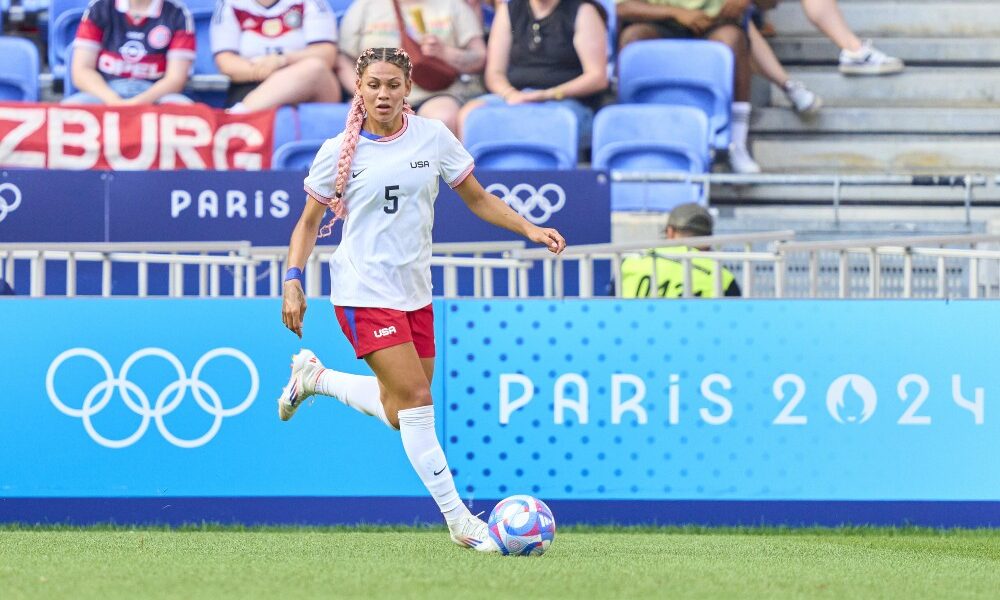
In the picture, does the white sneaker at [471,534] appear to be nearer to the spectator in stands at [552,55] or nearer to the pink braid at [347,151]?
the pink braid at [347,151]

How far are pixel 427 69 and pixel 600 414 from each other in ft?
21.2

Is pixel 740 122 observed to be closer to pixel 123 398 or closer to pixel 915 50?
pixel 915 50

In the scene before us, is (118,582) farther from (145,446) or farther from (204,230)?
(204,230)

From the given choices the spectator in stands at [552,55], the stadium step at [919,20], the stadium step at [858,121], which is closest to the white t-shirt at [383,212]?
the spectator in stands at [552,55]

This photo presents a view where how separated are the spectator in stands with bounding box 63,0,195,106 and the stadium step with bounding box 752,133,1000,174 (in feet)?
16.0

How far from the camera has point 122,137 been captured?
42.2 ft

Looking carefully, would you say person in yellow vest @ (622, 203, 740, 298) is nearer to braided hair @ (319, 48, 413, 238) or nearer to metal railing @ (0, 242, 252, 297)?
metal railing @ (0, 242, 252, 297)

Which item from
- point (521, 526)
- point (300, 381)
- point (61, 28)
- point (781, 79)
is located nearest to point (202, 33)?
point (61, 28)

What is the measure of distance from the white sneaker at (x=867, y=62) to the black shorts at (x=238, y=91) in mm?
5135

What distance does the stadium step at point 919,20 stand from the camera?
16.2m

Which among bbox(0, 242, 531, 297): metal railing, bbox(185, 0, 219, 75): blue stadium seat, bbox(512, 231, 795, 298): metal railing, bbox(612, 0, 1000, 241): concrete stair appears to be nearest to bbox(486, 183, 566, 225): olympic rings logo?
bbox(0, 242, 531, 297): metal railing

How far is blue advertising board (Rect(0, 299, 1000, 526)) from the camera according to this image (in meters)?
8.27

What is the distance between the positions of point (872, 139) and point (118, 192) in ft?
23.1

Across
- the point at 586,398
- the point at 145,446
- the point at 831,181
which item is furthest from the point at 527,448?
the point at 831,181
